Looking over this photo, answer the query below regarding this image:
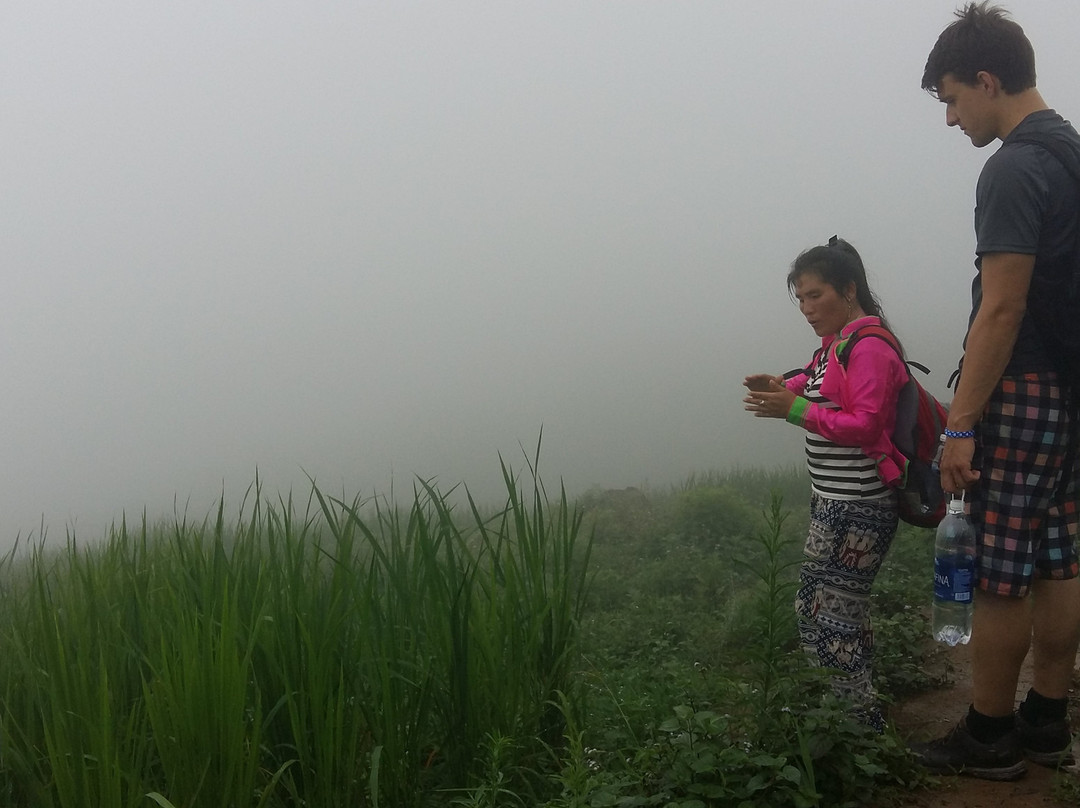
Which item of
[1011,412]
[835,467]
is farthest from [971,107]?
[835,467]

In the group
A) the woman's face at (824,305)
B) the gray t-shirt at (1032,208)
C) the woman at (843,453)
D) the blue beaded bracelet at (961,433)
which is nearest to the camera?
the gray t-shirt at (1032,208)

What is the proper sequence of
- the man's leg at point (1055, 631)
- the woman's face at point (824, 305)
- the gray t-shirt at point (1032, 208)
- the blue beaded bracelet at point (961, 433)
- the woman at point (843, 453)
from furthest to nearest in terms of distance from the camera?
the woman's face at point (824, 305)
the woman at point (843, 453)
the man's leg at point (1055, 631)
the blue beaded bracelet at point (961, 433)
the gray t-shirt at point (1032, 208)

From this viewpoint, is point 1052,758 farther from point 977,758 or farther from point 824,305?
point 824,305

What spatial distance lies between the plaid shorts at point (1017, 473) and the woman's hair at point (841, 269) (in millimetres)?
514

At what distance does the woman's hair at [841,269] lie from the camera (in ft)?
9.60

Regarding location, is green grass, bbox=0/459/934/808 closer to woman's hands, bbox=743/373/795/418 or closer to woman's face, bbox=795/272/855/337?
woman's hands, bbox=743/373/795/418

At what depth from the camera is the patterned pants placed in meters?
2.78

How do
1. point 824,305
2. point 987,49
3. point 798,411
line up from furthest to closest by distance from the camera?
point 824,305
point 798,411
point 987,49

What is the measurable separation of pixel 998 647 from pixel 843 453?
0.66 meters

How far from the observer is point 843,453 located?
2.80 metres

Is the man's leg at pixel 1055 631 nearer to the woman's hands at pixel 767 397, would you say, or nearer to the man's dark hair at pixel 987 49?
the woman's hands at pixel 767 397

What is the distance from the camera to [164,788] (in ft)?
7.68

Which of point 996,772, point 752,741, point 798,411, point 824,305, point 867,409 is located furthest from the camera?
point 824,305

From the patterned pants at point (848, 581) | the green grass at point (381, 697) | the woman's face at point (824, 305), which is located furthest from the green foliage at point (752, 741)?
the woman's face at point (824, 305)
